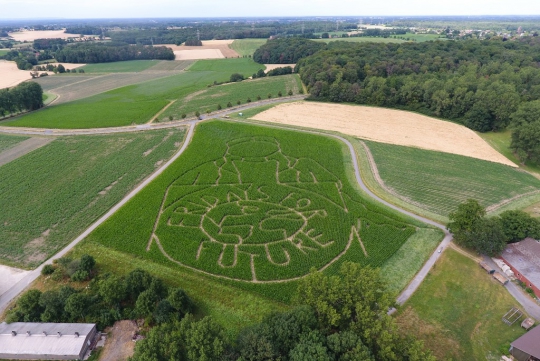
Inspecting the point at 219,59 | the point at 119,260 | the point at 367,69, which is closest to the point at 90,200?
the point at 119,260

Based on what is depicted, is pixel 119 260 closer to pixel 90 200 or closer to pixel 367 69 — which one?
pixel 90 200

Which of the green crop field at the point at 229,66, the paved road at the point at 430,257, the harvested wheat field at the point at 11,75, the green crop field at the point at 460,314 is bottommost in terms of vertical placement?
the green crop field at the point at 460,314

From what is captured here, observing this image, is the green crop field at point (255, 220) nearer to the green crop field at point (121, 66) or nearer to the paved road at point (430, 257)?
the paved road at point (430, 257)

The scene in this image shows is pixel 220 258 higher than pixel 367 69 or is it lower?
lower

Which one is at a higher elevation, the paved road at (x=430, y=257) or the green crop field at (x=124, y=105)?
the green crop field at (x=124, y=105)

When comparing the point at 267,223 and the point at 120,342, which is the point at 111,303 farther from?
the point at 267,223

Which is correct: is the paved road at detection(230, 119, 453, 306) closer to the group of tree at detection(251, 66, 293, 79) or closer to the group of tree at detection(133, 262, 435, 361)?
the group of tree at detection(133, 262, 435, 361)

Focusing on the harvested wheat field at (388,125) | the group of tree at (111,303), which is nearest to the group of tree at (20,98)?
the harvested wheat field at (388,125)
